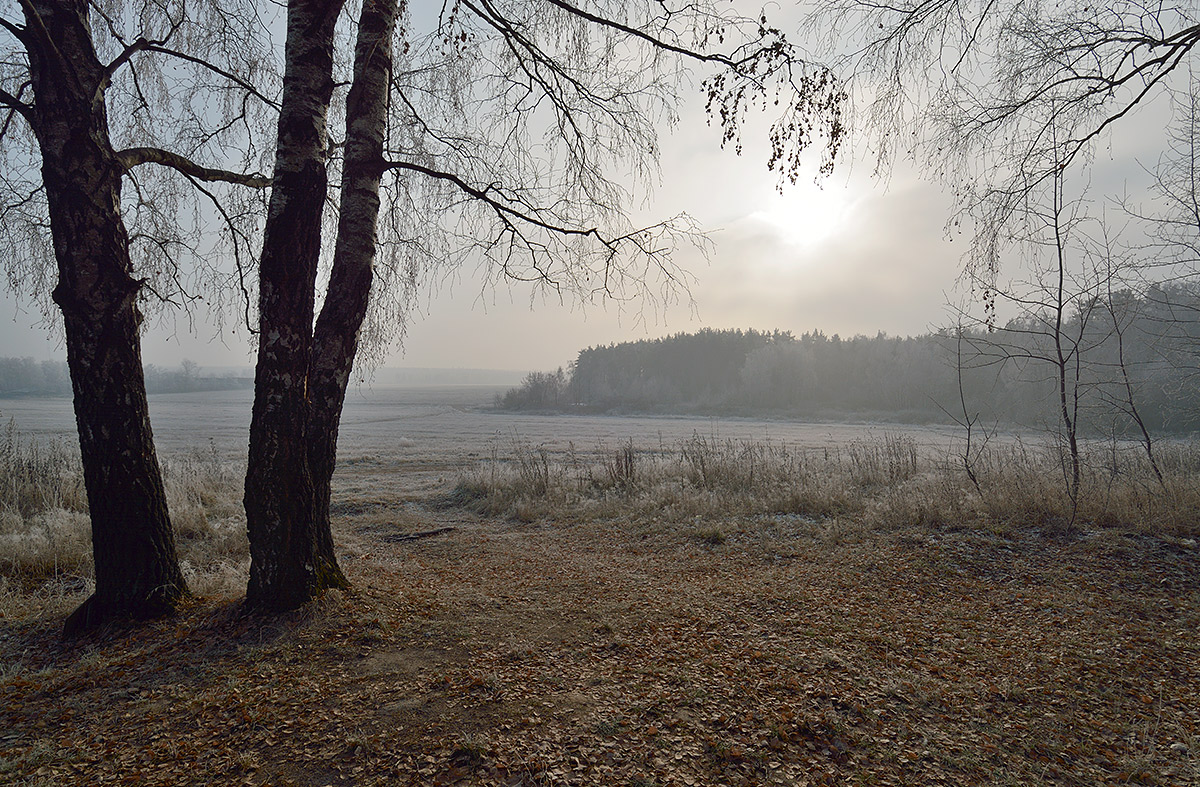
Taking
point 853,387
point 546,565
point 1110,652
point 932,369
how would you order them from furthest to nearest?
point 853,387 < point 932,369 < point 546,565 < point 1110,652

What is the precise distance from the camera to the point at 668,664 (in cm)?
350

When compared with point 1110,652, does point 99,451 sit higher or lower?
higher

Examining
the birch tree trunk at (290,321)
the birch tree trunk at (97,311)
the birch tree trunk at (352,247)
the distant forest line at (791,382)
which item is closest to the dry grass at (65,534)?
the birch tree trunk at (97,311)

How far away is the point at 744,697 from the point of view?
3.11 metres

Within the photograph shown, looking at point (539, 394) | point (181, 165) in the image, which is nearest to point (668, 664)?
point (181, 165)

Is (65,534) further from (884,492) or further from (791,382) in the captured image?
(791,382)

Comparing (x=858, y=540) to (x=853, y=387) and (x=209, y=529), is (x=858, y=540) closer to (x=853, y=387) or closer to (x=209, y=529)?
(x=209, y=529)

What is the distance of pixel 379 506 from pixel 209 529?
141 inches

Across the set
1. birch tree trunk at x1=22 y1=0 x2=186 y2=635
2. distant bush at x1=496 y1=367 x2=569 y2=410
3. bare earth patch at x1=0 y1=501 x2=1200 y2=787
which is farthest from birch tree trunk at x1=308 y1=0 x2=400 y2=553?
distant bush at x1=496 y1=367 x2=569 y2=410

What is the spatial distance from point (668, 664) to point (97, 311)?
4.57 metres

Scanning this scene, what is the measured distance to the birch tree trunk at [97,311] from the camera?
3912mm

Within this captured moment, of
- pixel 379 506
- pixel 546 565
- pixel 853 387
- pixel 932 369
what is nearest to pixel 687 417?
pixel 853 387

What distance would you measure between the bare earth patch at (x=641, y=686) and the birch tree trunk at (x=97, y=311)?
1.52ft

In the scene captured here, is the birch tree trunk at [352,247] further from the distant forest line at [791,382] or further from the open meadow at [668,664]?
the distant forest line at [791,382]
